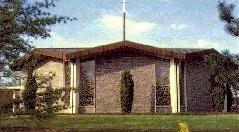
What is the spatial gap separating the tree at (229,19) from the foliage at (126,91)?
8924mm

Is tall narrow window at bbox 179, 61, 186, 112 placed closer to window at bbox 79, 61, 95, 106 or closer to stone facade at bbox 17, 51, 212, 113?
stone facade at bbox 17, 51, 212, 113

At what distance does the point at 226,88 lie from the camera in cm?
2991

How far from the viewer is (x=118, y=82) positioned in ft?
93.9

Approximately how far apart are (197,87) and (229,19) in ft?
35.7

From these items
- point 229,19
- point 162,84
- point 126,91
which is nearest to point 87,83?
point 126,91

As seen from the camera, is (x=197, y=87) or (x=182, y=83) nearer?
(x=182, y=83)

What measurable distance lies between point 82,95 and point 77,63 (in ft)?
5.42

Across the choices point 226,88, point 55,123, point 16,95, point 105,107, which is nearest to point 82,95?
point 105,107

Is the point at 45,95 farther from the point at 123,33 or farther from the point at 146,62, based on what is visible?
the point at 123,33

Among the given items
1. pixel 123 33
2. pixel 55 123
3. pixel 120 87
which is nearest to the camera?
pixel 55 123

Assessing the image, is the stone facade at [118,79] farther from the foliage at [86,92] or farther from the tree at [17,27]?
the tree at [17,27]

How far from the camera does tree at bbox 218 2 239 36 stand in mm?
19484

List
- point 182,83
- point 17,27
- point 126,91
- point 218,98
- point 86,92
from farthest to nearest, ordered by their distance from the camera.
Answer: point 182,83, point 218,98, point 86,92, point 126,91, point 17,27

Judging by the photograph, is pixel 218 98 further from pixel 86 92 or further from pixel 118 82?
pixel 86 92
